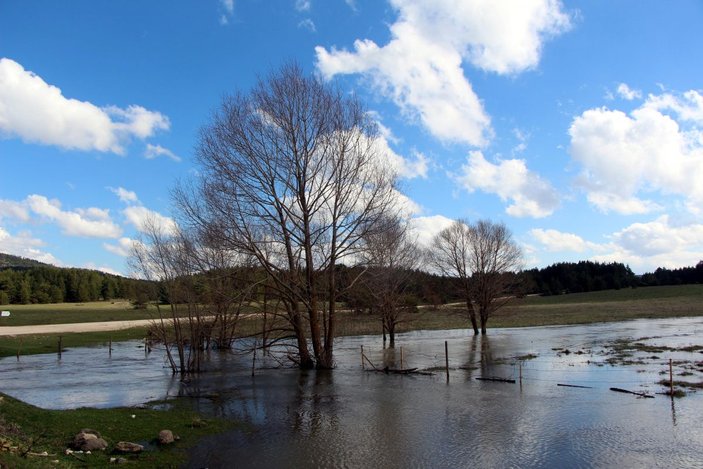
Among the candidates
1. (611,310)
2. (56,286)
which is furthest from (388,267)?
(56,286)

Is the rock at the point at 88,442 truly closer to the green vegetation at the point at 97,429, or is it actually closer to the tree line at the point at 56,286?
the green vegetation at the point at 97,429

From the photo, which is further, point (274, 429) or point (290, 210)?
point (290, 210)

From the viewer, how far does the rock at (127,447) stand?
477 inches

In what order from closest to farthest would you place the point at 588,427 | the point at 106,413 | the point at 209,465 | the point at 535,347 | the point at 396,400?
the point at 209,465 → the point at 588,427 → the point at 106,413 → the point at 396,400 → the point at 535,347

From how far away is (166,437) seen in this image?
13.4m

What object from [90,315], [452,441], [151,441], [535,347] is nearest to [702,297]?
[535,347]

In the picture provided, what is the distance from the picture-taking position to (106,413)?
16719mm

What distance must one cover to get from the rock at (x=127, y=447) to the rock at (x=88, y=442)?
0.37m

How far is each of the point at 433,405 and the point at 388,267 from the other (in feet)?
73.6

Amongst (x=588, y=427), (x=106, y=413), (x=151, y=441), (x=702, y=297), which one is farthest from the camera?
(x=702, y=297)

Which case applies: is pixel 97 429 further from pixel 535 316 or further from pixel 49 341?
pixel 535 316

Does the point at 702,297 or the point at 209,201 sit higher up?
the point at 209,201

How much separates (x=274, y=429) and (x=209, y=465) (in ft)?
12.7

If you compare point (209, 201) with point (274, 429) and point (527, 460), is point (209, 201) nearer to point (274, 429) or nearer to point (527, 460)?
point (274, 429)
